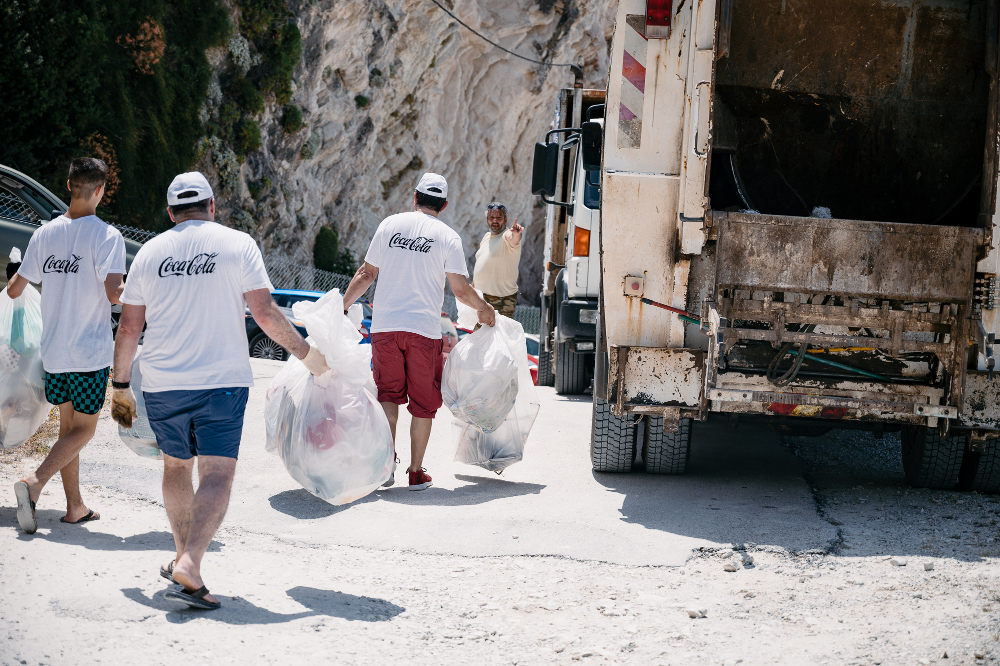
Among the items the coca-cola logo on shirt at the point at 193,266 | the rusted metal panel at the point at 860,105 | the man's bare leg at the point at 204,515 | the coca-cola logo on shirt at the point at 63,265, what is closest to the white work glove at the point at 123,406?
the man's bare leg at the point at 204,515

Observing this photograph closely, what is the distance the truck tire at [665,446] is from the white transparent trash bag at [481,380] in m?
0.82

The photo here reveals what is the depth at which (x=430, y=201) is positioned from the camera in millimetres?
5152

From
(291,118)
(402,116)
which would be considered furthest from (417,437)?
(402,116)

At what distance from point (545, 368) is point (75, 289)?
697cm

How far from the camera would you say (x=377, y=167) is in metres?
25.5

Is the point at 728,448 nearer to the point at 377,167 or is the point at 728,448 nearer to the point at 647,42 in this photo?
the point at 647,42

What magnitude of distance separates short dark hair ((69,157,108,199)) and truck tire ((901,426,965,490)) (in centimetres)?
436

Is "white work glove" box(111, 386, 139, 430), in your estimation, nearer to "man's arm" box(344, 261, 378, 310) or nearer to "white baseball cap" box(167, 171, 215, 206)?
"white baseball cap" box(167, 171, 215, 206)

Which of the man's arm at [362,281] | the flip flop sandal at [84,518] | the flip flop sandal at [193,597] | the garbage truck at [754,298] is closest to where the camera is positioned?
the flip flop sandal at [193,597]

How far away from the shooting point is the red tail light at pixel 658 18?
4.51 m

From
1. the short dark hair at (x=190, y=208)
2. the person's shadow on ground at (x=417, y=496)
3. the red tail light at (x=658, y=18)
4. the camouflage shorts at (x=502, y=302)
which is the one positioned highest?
the red tail light at (x=658, y=18)

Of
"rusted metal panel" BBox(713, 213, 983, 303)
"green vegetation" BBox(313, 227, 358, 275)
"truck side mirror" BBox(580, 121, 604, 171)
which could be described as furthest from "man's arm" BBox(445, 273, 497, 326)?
"green vegetation" BBox(313, 227, 358, 275)

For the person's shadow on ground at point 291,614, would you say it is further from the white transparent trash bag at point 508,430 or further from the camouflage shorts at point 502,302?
the camouflage shorts at point 502,302

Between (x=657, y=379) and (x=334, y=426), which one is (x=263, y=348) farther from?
(x=334, y=426)
